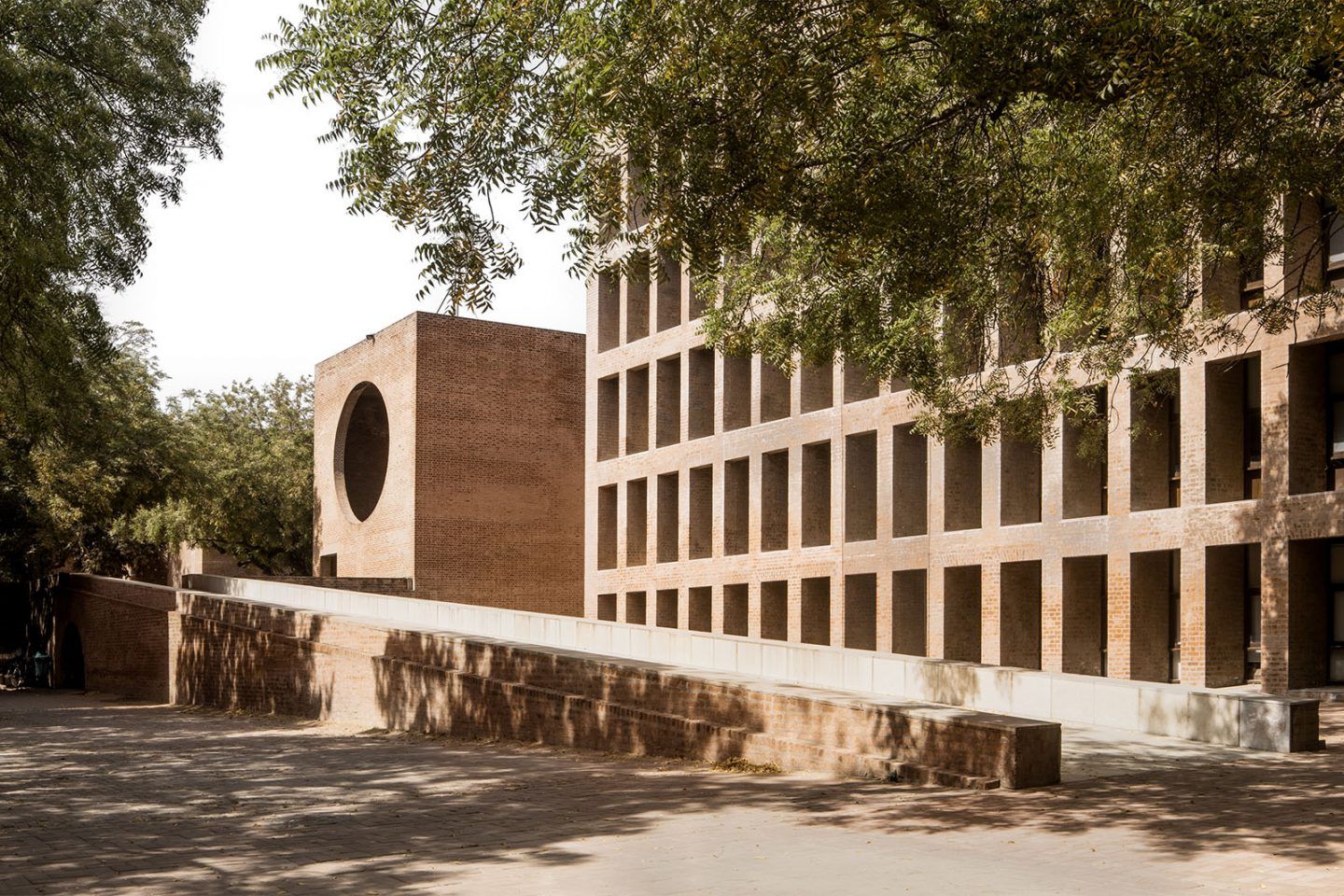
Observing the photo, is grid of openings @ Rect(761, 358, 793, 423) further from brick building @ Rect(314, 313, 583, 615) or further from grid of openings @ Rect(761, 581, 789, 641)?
brick building @ Rect(314, 313, 583, 615)

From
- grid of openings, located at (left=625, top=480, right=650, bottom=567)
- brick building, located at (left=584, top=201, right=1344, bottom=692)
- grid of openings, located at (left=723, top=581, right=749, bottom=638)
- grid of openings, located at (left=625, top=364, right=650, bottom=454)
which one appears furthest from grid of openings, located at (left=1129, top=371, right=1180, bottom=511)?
grid of openings, located at (left=625, top=364, right=650, bottom=454)

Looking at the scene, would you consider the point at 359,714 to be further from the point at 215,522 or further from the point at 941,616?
the point at 215,522

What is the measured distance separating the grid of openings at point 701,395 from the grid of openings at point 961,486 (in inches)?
340

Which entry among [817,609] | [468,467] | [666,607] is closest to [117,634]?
[468,467]

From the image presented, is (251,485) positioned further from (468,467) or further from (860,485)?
(860,485)

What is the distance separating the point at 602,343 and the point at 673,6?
2918cm

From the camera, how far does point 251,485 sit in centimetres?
4475

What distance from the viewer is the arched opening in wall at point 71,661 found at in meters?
36.4

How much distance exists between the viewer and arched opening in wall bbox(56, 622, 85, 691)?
36.4 m

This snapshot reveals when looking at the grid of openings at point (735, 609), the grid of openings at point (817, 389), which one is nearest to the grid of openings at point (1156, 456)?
the grid of openings at point (817, 389)

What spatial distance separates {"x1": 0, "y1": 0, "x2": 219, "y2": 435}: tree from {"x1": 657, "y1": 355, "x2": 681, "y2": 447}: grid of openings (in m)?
19.9

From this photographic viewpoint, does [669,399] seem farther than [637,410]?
No

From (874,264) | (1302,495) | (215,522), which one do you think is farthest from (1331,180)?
(215,522)

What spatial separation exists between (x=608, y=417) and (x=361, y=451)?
1113 cm
